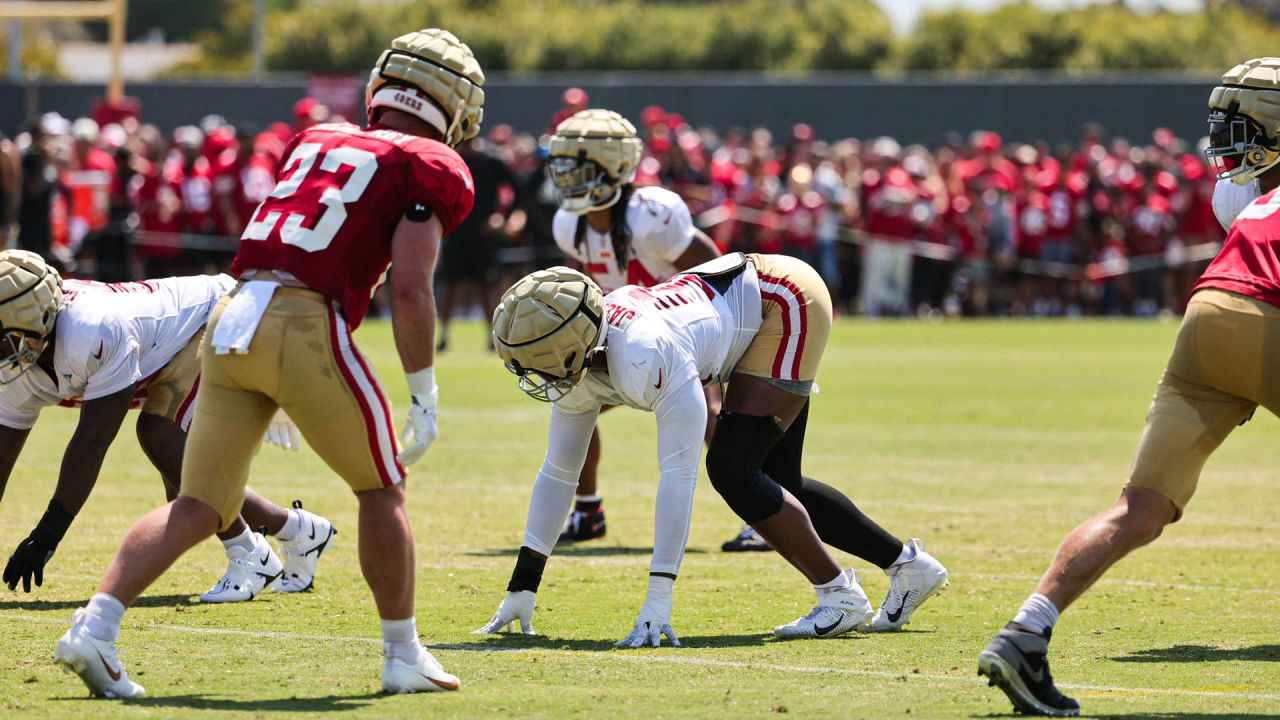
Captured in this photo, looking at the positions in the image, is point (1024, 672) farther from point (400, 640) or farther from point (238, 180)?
point (238, 180)

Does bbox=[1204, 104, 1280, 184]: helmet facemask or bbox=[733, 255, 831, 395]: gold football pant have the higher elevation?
bbox=[1204, 104, 1280, 184]: helmet facemask

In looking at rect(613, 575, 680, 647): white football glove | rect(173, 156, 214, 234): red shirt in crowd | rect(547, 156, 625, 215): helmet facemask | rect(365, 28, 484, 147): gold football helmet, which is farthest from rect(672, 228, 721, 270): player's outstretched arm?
rect(173, 156, 214, 234): red shirt in crowd

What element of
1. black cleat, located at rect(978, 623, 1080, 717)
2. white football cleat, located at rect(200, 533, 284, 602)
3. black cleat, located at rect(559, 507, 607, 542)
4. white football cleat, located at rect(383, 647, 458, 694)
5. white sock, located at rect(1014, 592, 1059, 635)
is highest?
white sock, located at rect(1014, 592, 1059, 635)

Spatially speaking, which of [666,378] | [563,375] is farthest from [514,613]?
[666,378]

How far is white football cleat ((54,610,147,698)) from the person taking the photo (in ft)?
18.7

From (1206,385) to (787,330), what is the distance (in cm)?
180

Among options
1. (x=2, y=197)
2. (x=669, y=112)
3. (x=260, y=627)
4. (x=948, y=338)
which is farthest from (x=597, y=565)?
(x=669, y=112)

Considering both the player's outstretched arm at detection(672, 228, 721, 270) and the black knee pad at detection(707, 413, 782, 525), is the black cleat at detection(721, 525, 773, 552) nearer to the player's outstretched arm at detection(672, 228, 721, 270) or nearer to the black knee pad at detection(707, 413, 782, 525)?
the player's outstretched arm at detection(672, 228, 721, 270)

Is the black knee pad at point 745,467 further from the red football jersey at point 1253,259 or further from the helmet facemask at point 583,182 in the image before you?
the helmet facemask at point 583,182

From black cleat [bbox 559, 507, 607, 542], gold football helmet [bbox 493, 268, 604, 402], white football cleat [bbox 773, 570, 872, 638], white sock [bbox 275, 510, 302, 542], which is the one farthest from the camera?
black cleat [bbox 559, 507, 607, 542]

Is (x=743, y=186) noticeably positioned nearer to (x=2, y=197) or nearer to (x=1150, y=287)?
(x=1150, y=287)

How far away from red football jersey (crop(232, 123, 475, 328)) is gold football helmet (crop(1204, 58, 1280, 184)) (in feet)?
9.36

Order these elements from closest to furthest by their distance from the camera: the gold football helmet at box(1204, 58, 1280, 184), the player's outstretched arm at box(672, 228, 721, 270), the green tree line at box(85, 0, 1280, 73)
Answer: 1. the gold football helmet at box(1204, 58, 1280, 184)
2. the player's outstretched arm at box(672, 228, 721, 270)
3. the green tree line at box(85, 0, 1280, 73)

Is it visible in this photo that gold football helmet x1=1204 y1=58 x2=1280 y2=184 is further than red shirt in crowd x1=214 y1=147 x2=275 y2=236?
No
